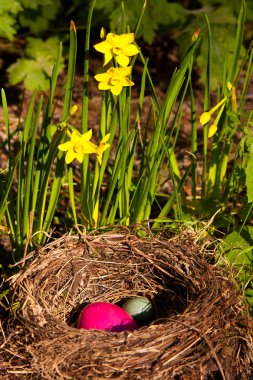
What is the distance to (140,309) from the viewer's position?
2600mm

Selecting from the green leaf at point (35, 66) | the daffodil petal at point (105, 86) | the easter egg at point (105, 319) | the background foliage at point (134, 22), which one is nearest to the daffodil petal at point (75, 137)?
the daffodil petal at point (105, 86)

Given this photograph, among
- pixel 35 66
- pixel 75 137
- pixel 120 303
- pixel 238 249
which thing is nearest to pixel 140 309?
pixel 120 303

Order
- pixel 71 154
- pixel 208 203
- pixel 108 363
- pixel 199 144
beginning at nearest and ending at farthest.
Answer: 1. pixel 108 363
2. pixel 71 154
3. pixel 208 203
4. pixel 199 144

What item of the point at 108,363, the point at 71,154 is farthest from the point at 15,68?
the point at 108,363

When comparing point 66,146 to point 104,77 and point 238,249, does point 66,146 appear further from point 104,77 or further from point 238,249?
point 238,249

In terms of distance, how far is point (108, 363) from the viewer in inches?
84.1

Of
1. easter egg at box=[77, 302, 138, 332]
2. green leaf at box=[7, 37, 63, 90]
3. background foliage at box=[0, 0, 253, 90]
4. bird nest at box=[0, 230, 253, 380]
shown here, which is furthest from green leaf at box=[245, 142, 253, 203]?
green leaf at box=[7, 37, 63, 90]

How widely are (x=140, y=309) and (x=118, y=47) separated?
0.92 meters

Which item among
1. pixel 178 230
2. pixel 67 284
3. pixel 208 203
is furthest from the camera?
pixel 208 203

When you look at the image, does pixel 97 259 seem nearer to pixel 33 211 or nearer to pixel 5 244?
pixel 33 211

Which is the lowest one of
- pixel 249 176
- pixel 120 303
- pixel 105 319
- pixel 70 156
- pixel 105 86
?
pixel 120 303

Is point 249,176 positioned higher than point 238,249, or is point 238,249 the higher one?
point 249,176

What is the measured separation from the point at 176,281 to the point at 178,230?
10.5 inches

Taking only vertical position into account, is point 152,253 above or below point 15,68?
below
